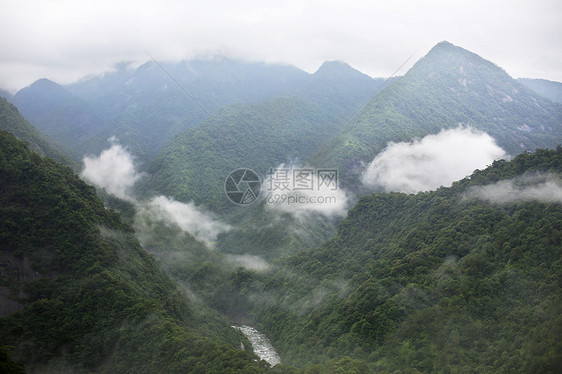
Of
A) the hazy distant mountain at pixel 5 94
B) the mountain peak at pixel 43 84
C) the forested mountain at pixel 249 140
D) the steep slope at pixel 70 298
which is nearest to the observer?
the steep slope at pixel 70 298

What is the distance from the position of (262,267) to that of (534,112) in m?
102

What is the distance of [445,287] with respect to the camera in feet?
132

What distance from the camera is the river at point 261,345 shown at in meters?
50.8

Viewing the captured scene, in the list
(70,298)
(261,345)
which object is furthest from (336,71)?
(70,298)

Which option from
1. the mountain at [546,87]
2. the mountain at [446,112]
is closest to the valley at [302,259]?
the mountain at [446,112]

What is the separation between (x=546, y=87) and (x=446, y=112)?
3081 inches

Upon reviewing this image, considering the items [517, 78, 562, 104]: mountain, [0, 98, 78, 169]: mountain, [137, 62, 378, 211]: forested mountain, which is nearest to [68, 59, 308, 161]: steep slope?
[137, 62, 378, 211]: forested mountain

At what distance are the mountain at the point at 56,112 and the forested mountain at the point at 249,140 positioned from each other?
49398mm

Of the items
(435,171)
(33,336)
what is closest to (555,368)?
(33,336)

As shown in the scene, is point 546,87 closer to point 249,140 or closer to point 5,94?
point 249,140

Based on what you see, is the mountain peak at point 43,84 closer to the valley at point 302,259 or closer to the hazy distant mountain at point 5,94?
the hazy distant mountain at point 5,94

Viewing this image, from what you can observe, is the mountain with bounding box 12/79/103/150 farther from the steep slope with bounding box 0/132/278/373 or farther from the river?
the steep slope with bounding box 0/132/278/373

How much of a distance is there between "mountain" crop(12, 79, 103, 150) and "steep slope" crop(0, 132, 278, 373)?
120 m

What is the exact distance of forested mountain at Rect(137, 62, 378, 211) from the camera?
371 feet
